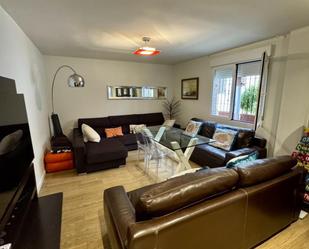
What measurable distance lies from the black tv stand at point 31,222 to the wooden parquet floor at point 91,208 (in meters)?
0.22

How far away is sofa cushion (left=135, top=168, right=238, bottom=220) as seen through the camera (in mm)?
1066

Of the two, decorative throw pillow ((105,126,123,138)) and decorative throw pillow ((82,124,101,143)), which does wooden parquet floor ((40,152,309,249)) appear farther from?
decorative throw pillow ((105,126,123,138))

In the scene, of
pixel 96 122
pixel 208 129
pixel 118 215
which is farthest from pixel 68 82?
pixel 118 215

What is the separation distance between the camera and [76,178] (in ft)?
10.2

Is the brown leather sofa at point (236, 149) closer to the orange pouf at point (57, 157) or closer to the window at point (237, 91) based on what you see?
the window at point (237, 91)

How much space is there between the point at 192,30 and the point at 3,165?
9.07 ft

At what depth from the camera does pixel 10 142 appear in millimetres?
1364

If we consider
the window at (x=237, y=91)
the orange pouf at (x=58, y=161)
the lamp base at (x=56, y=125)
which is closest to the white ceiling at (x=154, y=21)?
the window at (x=237, y=91)

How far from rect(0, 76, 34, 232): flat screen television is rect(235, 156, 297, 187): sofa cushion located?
1744mm

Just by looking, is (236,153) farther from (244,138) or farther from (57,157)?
(57,157)

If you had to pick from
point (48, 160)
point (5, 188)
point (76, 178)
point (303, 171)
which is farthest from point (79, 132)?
point (303, 171)

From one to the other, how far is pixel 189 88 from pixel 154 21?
9.74 feet

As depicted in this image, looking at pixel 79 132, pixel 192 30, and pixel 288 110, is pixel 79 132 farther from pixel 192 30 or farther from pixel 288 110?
pixel 288 110

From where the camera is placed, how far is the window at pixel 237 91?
135 inches
